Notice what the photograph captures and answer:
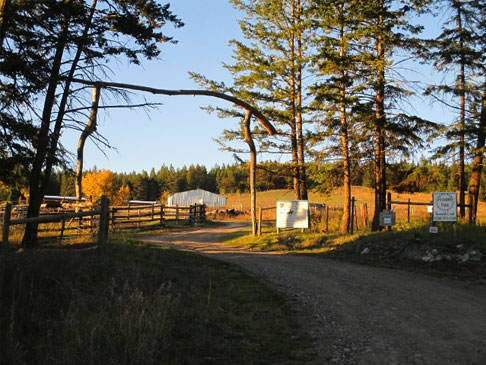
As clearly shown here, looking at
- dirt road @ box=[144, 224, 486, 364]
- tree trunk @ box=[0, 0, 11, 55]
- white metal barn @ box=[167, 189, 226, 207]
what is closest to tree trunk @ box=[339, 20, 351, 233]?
dirt road @ box=[144, 224, 486, 364]

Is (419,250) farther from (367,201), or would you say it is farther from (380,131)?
(367,201)

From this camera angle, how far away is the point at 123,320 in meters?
5.27

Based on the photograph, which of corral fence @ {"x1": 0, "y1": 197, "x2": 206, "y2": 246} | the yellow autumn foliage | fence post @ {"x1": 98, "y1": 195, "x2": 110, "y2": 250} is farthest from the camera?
the yellow autumn foliage

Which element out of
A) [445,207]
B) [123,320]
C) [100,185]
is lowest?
[123,320]

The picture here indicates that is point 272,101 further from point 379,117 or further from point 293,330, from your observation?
point 293,330

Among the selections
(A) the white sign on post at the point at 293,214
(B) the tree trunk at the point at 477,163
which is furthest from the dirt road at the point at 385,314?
(B) the tree trunk at the point at 477,163

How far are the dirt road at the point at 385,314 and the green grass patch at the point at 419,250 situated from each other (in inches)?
45.9

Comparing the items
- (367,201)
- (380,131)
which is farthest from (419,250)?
(367,201)

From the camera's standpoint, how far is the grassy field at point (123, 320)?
4750mm

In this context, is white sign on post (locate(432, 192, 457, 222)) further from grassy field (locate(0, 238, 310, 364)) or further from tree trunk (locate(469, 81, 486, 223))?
grassy field (locate(0, 238, 310, 364))

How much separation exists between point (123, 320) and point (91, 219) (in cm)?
1535

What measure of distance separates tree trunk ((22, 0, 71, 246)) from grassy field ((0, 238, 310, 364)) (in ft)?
12.1

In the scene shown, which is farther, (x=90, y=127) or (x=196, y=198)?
(x=196, y=198)

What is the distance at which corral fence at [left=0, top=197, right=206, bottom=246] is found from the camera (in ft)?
26.3
